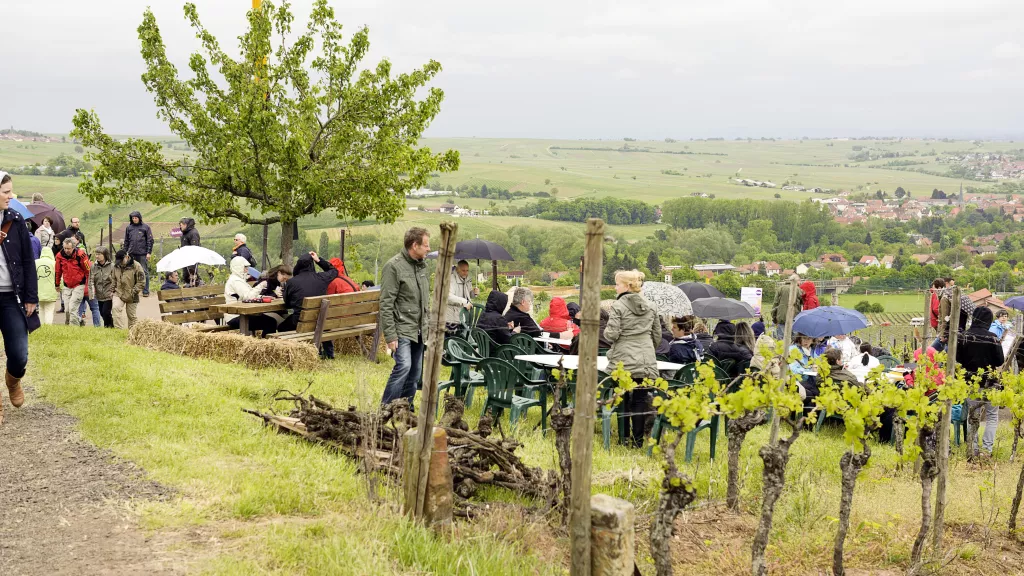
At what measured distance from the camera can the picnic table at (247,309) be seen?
10.2m

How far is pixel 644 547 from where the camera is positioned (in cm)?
511

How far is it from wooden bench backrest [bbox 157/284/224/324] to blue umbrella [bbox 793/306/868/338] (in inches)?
302

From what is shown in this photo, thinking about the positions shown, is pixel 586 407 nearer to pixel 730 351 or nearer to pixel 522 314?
pixel 730 351

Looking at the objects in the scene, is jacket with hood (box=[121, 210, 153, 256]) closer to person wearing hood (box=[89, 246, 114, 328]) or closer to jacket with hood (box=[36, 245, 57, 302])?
person wearing hood (box=[89, 246, 114, 328])

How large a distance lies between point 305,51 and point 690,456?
11486mm

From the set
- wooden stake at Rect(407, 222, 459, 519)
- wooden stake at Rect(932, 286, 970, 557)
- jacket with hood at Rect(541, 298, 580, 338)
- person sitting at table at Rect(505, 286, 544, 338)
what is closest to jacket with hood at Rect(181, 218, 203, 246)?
person sitting at table at Rect(505, 286, 544, 338)

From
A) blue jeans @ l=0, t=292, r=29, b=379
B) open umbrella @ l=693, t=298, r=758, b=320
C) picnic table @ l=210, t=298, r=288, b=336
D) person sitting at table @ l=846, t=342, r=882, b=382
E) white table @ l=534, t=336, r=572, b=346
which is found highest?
blue jeans @ l=0, t=292, r=29, b=379

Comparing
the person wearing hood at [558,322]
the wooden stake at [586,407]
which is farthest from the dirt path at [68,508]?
the person wearing hood at [558,322]

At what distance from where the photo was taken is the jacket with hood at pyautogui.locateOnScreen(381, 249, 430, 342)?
6.96 m

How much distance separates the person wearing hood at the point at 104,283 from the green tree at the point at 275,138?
6.01ft

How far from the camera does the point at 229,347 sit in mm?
9898

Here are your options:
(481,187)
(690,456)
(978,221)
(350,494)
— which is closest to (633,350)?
(690,456)

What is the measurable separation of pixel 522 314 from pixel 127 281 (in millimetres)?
5875

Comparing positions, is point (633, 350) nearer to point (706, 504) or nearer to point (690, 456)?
point (690, 456)
